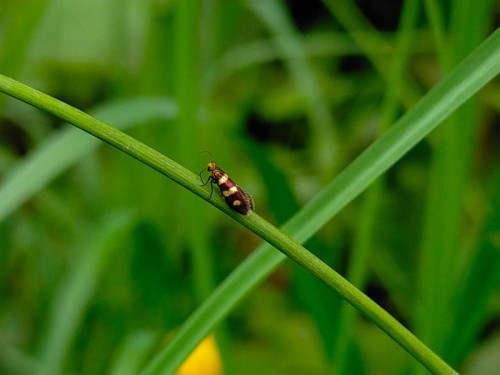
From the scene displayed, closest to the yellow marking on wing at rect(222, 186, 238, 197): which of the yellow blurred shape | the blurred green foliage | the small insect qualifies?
the small insect

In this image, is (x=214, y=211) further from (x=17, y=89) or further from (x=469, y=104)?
(x=17, y=89)

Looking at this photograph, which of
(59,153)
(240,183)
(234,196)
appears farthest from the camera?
(240,183)

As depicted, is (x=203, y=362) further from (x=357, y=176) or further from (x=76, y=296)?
(x=357, y=176)

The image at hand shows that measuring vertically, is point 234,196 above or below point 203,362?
below


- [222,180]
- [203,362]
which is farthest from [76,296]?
[222,180]

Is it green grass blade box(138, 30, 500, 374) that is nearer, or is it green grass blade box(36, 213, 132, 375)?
green grass blade box(138, 30, 500, 374)

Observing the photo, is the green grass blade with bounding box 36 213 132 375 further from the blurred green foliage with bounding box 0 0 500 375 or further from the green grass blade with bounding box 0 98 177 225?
the green grass blade with bounding box 0 98 177 225
